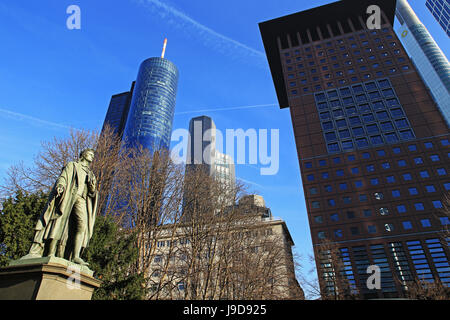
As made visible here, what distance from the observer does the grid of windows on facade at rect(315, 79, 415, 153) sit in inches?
2346

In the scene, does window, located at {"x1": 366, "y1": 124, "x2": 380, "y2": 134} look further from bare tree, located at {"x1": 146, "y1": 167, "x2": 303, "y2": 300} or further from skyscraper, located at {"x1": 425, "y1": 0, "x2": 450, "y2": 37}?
skyscraper, located at {"x1": 425, "y1": 0, "x2": 450, "y2": 37}

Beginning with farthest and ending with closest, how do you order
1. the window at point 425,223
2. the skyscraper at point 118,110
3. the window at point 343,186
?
1. the skyscraper at point 118,110
2. the window at point 343,186
3. the window at point 425,223

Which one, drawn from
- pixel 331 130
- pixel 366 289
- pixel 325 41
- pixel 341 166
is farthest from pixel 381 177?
pixel 325 41

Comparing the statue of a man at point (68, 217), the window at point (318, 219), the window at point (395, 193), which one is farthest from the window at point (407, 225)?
the statue of a man at point (68, 217)

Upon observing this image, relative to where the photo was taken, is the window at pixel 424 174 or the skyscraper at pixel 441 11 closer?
the window at pixel 424 174

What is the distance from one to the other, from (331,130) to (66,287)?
6557 centimetres

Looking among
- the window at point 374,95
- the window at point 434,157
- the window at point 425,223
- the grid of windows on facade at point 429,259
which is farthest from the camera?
the window at point 374,95

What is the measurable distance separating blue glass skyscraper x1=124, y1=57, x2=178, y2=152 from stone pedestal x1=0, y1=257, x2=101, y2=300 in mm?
129083

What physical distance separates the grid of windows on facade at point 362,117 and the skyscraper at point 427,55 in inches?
3864

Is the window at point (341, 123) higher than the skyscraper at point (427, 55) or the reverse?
the reverse

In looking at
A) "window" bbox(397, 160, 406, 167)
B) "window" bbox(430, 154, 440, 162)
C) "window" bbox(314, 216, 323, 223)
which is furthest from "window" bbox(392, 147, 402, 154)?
"window" bbox(314, 216, 323, 223)

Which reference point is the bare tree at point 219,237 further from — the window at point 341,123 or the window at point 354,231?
the window at point 341,123

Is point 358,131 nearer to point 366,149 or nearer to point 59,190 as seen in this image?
point 366,149

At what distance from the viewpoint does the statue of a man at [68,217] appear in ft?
20.2
